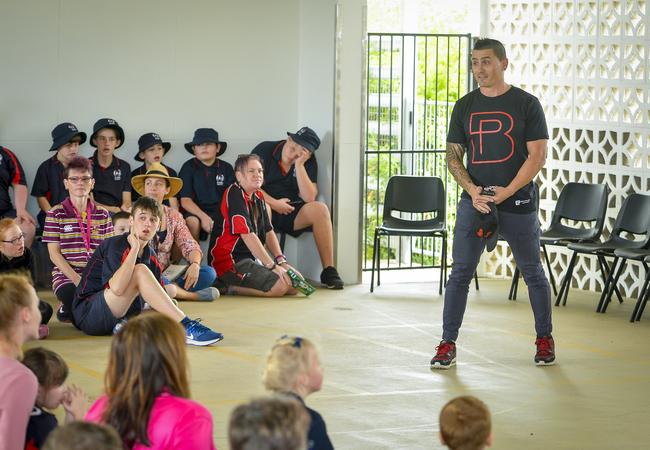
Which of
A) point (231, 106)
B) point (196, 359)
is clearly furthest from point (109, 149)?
point (196, 359)

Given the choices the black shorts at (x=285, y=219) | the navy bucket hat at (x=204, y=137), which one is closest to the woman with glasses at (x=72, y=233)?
the navy bucket hat at (x=204, y=137)

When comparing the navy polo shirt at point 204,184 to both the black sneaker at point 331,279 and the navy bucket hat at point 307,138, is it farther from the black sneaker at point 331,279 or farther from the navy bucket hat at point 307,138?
the black sneaker at point 331,279

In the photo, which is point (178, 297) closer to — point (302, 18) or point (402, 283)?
point (402, 283)

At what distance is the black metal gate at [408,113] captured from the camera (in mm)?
10125

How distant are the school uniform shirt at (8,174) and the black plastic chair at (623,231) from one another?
4.20 metres

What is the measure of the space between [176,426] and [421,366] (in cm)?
364

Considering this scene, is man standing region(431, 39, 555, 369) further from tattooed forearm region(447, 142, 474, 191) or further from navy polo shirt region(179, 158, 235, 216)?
navy polo shirt region(179, 158, 235, 216)

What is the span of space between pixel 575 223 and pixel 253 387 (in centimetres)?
436

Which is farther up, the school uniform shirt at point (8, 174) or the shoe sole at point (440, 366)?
the school uniform shirt at point (8, 174)

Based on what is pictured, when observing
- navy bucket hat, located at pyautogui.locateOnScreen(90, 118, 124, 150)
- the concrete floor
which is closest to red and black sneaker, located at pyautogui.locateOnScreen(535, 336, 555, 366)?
the concrete floor

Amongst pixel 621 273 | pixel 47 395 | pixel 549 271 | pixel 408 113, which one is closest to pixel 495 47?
pixel 621 273

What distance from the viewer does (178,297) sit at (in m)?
8.52

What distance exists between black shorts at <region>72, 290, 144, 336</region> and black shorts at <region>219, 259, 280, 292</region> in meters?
1.72

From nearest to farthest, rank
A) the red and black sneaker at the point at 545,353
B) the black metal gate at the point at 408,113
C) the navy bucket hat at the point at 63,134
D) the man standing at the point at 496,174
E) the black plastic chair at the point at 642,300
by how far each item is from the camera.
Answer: the man standing at the point at 496,174, the red and black sneaker at the point at 545,353, the black plastic chair at the point at 642,300, the navy bucket hat at the point at 63,134, the black metal gate at the point at 408,113
